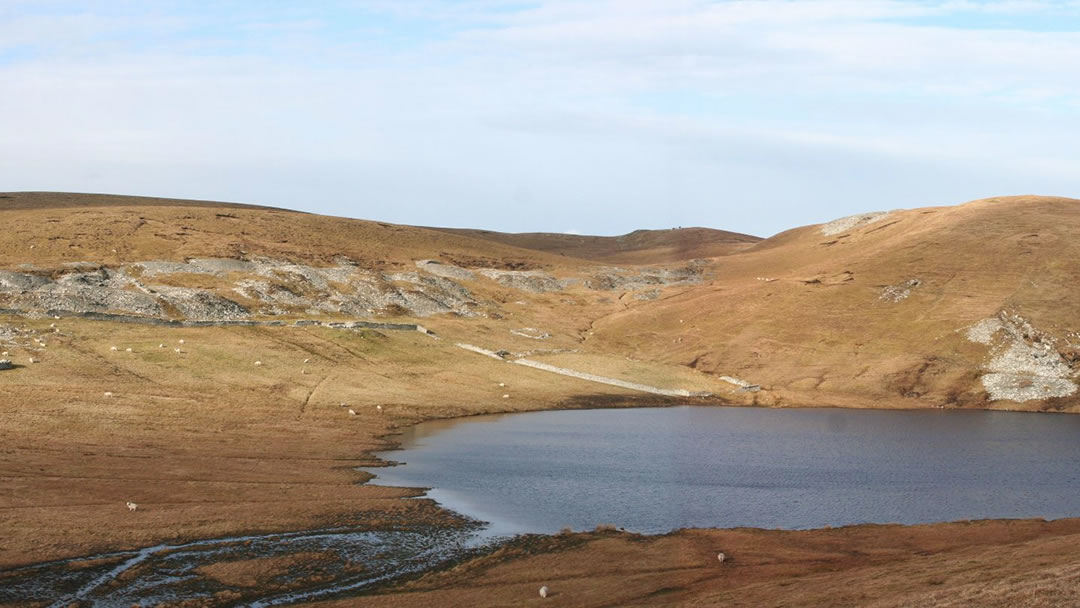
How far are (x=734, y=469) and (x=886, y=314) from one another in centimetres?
6286

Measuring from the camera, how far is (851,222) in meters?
177

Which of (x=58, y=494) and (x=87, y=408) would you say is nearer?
(x=58, y=494)

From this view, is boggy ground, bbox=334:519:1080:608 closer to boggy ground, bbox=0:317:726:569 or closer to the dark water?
the dark water

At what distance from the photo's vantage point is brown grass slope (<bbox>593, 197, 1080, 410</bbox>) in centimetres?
10619

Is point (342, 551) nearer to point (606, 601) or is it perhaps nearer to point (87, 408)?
point (606, 601)

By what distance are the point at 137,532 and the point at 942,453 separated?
54.5 meters

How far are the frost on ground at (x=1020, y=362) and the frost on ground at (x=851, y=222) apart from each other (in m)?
60.6

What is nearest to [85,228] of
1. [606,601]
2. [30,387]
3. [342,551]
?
[30,387]

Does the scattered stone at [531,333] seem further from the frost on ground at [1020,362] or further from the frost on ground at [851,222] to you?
the frost on ground at [851,222]

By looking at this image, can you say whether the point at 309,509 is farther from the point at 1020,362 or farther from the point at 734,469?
the point at 1020,362

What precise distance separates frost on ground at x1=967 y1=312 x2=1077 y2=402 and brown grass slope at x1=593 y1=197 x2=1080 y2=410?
45.7 inches

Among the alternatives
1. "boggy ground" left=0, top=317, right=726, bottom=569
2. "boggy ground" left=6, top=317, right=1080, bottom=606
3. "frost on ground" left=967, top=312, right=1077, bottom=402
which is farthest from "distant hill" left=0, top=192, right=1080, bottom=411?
"boggy ground" left=6, top=317, right=1080, bottom=606

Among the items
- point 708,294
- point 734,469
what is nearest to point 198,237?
point 708,294

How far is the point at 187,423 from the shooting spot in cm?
6625
